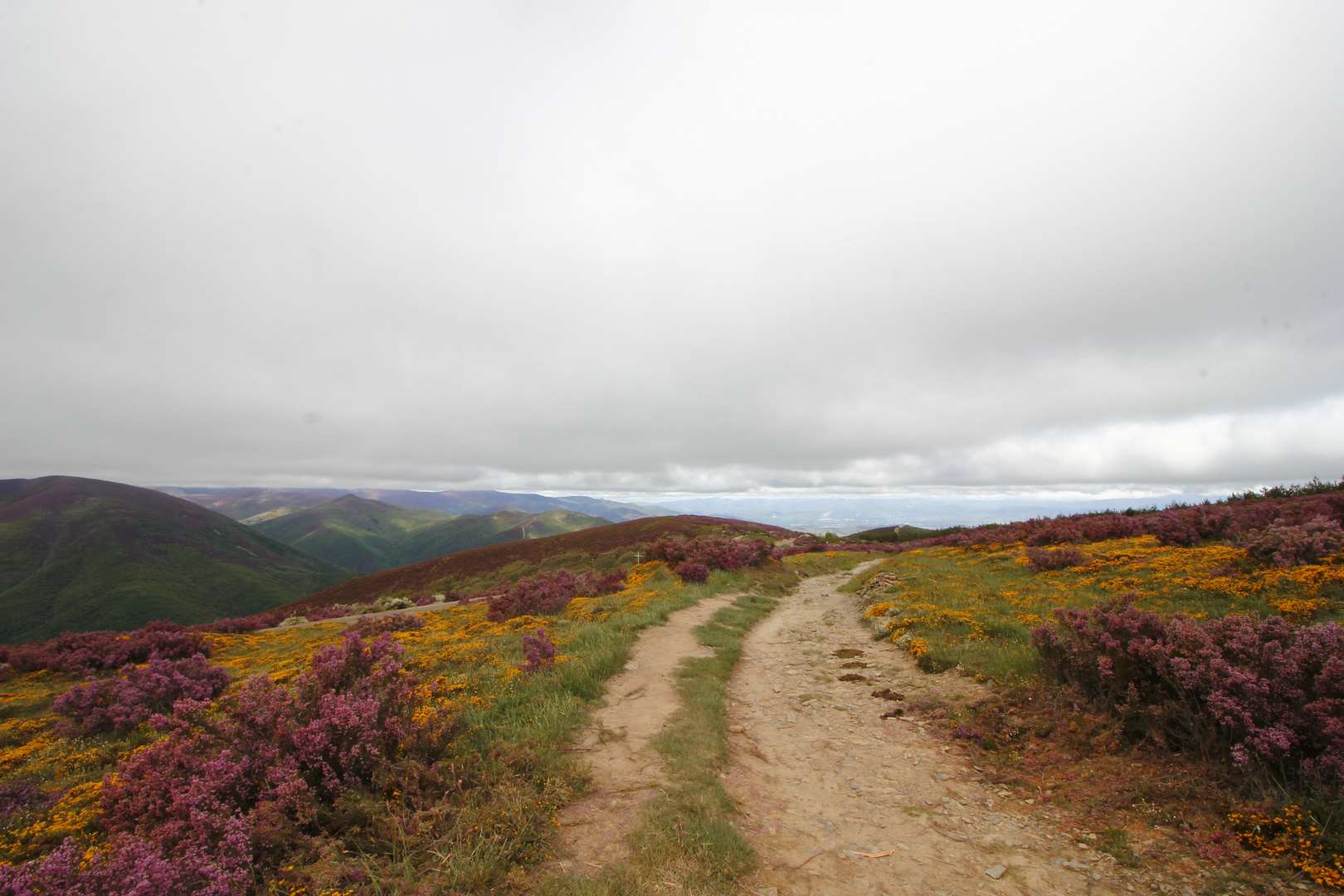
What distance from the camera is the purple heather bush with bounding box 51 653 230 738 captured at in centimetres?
967

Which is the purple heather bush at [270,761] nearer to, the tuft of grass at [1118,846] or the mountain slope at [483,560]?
the tuft of grass at [1118,846]

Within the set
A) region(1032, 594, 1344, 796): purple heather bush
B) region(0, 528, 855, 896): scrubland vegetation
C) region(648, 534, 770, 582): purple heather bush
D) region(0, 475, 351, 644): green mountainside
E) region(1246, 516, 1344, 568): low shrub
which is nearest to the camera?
region(0, 528, 855, 896): scrubland vegetation

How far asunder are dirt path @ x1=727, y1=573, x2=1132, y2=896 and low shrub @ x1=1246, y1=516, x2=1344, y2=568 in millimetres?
8228

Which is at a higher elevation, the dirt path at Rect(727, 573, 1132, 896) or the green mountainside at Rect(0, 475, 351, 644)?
the dirt path at Rect(727, 573, 1132, 896)

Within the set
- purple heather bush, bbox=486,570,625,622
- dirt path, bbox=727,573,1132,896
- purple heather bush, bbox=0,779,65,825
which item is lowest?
purple heather bush, bbox=486,570,625,622

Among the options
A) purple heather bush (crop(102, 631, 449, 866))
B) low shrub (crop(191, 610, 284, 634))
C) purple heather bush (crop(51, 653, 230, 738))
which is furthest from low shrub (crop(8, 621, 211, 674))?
purple heather bush (crop(102, 631, 449, 866))

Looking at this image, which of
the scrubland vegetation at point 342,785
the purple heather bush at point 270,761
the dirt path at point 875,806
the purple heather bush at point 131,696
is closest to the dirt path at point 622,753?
the scrubland vegetation at point 342,785

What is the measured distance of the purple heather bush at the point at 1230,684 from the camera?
5.09 metres

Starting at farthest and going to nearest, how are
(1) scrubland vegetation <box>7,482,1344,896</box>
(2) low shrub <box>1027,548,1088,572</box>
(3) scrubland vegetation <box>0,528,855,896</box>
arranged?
(2) low shrub <box>1027,548,1088,572</box>, (1) scrubland vegetation <box>7,482,1344,896</box>, (3) scrubland vegetation <box>0,528,855,896</box>

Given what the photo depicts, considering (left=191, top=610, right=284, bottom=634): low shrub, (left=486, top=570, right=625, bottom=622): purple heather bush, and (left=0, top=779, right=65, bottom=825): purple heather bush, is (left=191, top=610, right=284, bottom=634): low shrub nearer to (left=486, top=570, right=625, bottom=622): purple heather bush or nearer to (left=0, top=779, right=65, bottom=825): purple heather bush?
(left=486, top=570, right=625, bottom=622): purple heather bush

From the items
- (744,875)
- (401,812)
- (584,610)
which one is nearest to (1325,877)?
(744,875)

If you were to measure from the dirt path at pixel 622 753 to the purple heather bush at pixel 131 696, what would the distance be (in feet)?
27.1

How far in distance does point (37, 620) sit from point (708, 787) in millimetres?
187230

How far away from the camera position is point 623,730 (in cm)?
729
